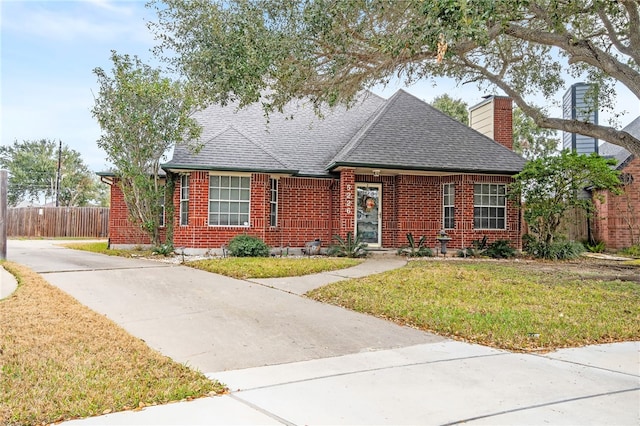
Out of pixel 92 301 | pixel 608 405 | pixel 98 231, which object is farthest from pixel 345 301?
pixel 98 231

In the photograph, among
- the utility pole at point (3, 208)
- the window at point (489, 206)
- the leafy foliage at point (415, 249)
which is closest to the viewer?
the utility pole at point (3, 208)

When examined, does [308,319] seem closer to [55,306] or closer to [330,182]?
[55,306]

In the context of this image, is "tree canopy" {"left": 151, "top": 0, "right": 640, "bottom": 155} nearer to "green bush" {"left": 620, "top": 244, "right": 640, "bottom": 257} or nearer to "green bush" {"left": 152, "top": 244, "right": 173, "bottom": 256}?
"green bush" {"left": 152, "top": 244, "right": 173, "bottom": 256}

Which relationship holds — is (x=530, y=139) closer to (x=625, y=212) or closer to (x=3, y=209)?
(x=625, y=212)

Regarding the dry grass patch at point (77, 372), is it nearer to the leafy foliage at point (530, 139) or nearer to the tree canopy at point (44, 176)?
the leafy foliage at point (530, 139)

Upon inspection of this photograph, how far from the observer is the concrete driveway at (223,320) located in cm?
541

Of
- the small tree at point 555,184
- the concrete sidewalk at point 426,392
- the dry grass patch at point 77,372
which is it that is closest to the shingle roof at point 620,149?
the small tree at point 555,184

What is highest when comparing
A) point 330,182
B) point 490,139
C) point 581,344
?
point 490,139

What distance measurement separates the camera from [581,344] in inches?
237

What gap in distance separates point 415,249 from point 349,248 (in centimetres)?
259

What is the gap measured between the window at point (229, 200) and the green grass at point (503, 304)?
606 cm

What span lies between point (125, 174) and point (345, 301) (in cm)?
1002

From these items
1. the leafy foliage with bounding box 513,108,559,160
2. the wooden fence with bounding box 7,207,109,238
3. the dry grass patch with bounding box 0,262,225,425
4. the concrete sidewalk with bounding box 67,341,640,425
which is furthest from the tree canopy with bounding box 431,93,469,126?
the dry grass patch with bounding box 0,262,225,425

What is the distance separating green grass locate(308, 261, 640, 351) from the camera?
20.6 ft
